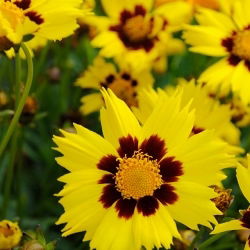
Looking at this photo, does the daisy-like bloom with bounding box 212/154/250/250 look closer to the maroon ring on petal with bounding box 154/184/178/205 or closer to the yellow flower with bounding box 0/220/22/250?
the maroon ring on petal with bounding box 154/184/178/205

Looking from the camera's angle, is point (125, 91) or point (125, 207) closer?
point (125, 207)

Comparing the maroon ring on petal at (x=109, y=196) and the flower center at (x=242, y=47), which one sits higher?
the flower center at (x=242, y=47)

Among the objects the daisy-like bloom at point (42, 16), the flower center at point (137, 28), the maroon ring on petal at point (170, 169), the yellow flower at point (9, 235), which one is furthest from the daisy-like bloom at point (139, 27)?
the yellow flower at point (9, 235)

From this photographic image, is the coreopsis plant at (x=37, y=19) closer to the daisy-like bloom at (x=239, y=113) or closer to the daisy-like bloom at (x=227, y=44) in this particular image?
the daisy-like bloom at (x=227, y=44)

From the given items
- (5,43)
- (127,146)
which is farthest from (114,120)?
→ (5,43)

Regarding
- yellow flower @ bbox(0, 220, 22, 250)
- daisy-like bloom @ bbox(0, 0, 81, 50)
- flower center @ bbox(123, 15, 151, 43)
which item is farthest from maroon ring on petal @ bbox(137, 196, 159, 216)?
flower center @ bbox(123, 15, 151, 43)

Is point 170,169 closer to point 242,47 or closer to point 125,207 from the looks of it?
point 125,207
